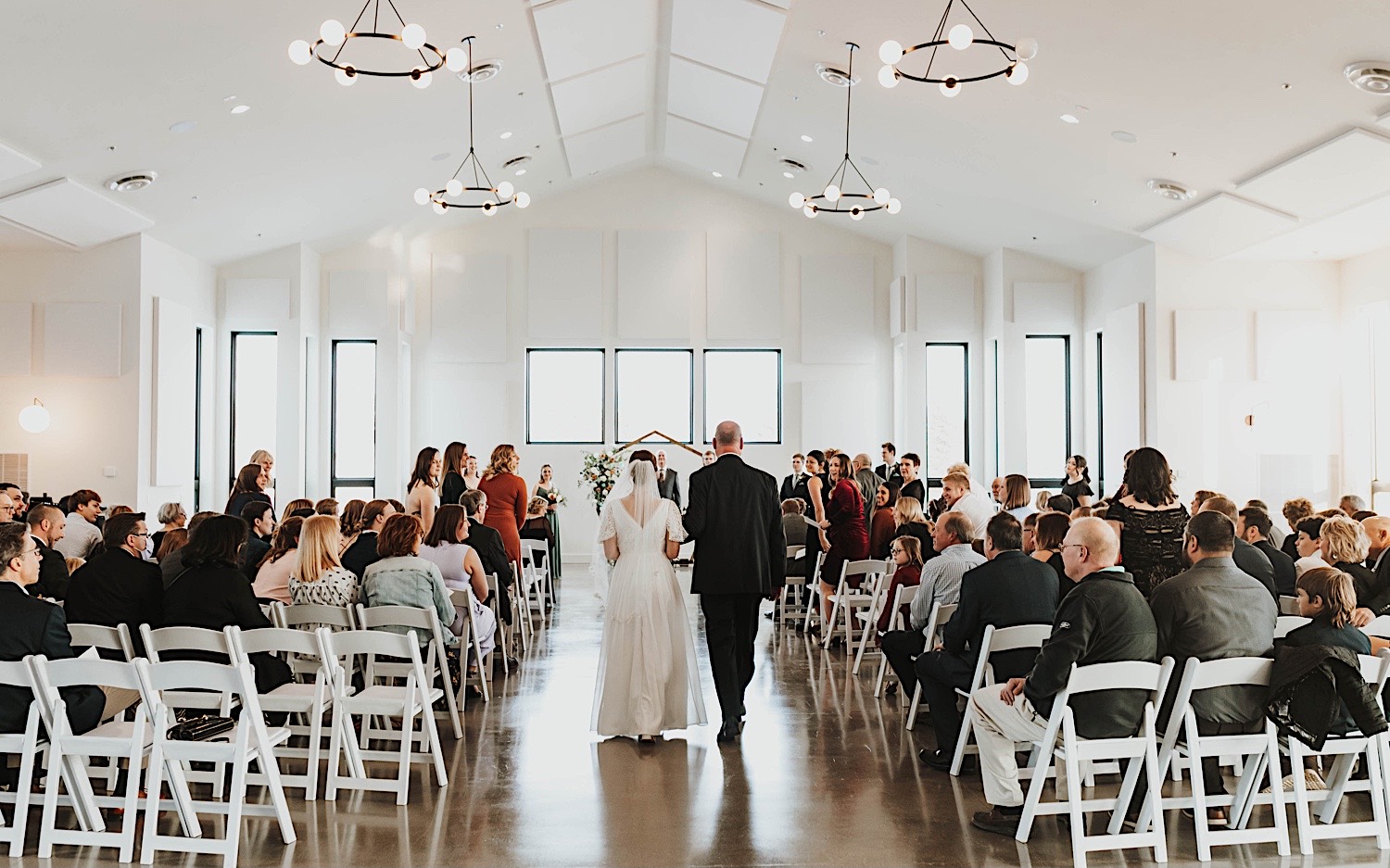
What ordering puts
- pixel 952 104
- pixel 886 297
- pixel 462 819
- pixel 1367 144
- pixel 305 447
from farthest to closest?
pixel 886 297
pixel 305 447
pixel 952 104
pixel 1367 144
pixel 462 819

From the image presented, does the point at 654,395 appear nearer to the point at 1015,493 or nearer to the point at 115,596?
the point at 1015,493

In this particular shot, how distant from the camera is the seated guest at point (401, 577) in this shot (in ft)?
19.7

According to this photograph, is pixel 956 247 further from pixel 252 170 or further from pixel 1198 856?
pixel 1198 856

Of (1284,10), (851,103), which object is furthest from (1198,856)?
(851,103)

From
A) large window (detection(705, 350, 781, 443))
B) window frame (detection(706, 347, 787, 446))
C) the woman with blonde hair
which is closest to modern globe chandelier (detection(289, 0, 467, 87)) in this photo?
the woman with blonde hair

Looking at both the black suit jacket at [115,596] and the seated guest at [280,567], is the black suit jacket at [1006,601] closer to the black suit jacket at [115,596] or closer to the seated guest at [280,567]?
the seated guest at [280,567]

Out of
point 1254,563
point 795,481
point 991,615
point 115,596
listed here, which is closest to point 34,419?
point 115,596

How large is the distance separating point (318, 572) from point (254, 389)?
10.1 m

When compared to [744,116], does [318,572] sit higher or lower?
lower

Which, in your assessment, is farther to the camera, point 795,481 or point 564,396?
point 564,396

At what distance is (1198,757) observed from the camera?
4.30 meters

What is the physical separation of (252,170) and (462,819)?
846 centimetres

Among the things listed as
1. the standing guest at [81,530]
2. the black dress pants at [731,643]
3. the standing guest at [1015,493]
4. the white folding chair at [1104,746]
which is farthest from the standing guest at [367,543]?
the standing guest at [1015,493]

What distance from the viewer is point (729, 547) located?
6.20 m
